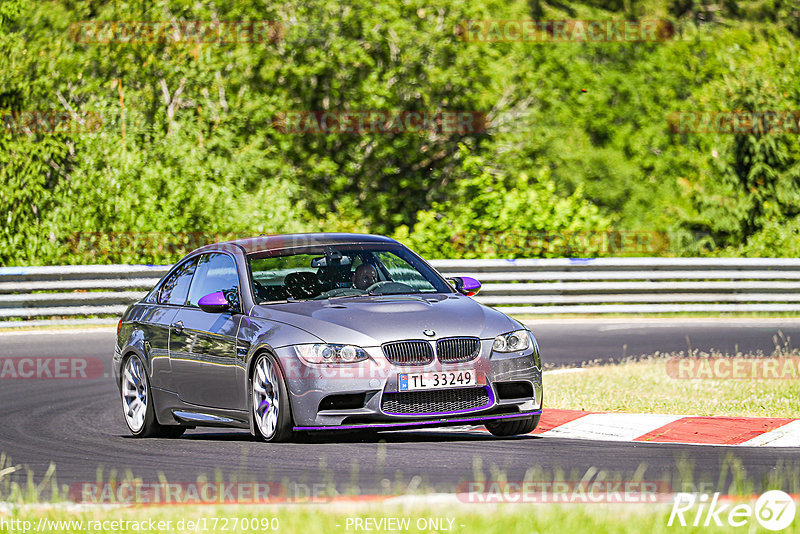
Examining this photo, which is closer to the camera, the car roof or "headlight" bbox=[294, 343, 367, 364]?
"headlight" bbox=[294, 343, 367, 364]

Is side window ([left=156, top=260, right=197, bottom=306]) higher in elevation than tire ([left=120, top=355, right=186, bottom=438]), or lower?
higher

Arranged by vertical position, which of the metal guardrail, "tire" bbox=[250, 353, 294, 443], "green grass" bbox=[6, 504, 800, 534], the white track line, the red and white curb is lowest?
the metal guardrail

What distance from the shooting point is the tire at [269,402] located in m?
8.78

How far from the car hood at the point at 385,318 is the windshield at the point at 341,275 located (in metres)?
0.26

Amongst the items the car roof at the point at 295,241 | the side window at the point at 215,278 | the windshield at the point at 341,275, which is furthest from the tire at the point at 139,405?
the windshield at the point at 341,275

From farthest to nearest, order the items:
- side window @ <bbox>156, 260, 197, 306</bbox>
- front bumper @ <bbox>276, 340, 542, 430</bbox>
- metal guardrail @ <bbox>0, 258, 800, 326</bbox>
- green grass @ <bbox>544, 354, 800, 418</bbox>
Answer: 1. metal guardrail @ <bbox>0, 258, 800, 326</bbox>
2. green grass @ <bbox>544, 354, 800, 418</bbox>
3. side window @ <bbox>156, 260, 197, 306</bbox>
4. front bumper @ <bbox>276, 340, 542, 430</bbox>

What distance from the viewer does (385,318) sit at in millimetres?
8875

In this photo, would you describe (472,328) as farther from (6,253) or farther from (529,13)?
(529,13)

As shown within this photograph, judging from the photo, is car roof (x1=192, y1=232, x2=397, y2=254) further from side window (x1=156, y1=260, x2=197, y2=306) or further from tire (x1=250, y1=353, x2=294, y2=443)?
tire (x1=250, y1=353, x2=294, y2=443)

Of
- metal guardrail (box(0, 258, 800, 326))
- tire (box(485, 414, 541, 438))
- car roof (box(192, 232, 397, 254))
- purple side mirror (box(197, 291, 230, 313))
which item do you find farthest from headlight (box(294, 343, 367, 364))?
metal guardrail (box(0, 258, 800, 326))

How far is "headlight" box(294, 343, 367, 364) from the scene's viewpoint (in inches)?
341

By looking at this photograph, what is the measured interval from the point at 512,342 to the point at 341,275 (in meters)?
1.55

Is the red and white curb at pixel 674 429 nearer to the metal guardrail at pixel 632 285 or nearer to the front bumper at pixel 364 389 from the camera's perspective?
the front bumper at pixel 364 389

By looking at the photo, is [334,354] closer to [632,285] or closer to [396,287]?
[396,287]
